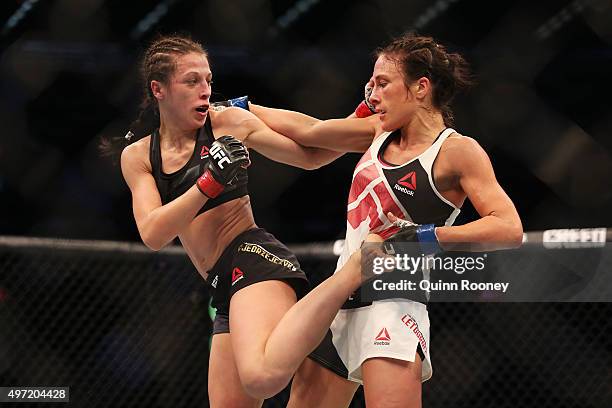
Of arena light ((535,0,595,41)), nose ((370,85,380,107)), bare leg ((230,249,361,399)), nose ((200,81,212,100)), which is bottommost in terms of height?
bare leg ((230,249,361,399))

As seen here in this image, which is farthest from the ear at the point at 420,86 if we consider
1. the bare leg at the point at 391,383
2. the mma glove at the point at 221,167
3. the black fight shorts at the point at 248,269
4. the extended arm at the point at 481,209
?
the bare leg at the point at 391,383

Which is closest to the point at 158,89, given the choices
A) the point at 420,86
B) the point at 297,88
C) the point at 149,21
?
the point at 420,86

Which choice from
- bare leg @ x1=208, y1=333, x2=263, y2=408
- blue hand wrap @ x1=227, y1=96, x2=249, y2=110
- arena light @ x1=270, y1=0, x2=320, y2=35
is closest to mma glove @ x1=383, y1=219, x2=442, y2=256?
bare leg @ x1=208, y1=333, x2=263, y2=408

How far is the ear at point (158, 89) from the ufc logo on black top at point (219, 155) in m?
0.31

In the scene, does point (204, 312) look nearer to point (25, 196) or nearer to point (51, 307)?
point (51, 307)

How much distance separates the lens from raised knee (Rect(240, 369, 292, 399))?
2117 mm

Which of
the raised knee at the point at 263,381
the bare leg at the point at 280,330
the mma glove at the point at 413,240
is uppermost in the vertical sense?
the mma glove at the point at 413,240

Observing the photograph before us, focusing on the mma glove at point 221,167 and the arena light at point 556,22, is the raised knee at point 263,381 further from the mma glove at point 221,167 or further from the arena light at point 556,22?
the arena light at point 556,22

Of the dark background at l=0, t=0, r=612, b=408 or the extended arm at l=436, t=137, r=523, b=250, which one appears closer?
the extended arm at l=436, t=137, r=523, b=250

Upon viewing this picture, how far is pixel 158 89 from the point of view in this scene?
2.43m

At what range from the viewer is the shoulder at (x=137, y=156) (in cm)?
241

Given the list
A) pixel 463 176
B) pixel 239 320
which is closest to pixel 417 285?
pixel 463 176

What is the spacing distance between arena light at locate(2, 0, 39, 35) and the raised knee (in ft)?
8.17

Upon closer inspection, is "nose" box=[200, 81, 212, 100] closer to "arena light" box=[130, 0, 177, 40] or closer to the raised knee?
the raised knee
